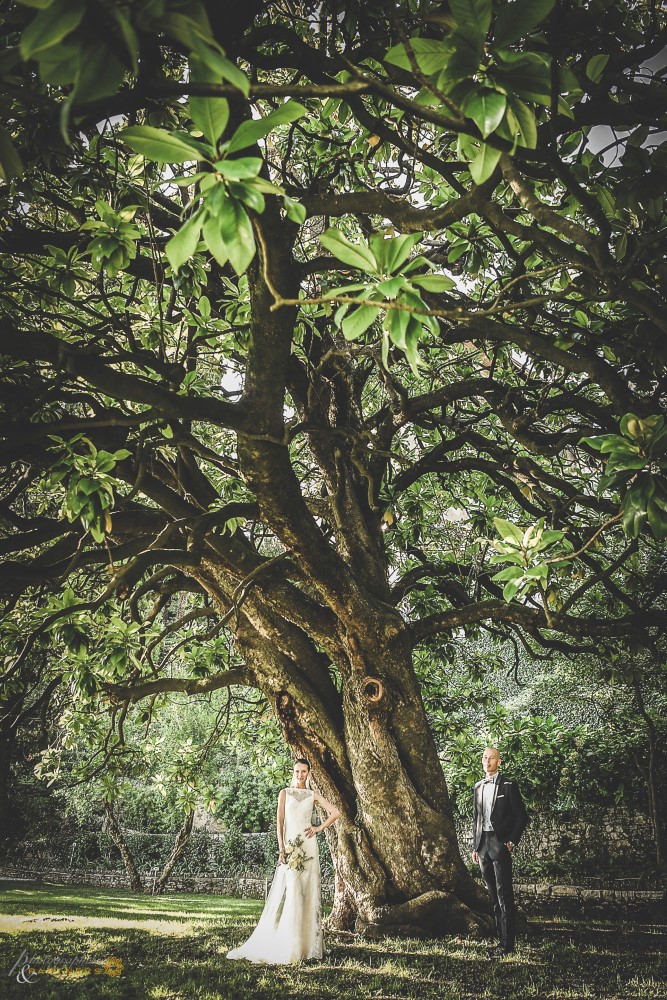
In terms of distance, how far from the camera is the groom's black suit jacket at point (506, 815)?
5418 mm

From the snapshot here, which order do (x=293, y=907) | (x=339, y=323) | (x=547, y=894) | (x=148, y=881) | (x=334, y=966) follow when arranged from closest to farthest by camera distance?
(x=339, y=323), (x=334, y=966), (x=293, y=907), (x=547, y=894), (x=148, y=881)

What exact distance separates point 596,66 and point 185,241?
1.81 meters

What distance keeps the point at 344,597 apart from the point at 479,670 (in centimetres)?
327

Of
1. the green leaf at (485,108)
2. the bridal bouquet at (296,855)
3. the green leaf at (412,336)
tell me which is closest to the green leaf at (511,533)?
the green leaf at (412,336)

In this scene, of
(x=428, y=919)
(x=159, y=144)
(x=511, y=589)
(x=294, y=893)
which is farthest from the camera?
(x=294, y=893)

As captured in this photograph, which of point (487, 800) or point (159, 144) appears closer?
point (159, 144)

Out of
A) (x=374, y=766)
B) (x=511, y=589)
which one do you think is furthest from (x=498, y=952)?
(x=511, y=589)

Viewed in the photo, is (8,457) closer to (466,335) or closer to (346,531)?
(466,335)

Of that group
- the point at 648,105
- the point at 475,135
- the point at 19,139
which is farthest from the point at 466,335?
the point at 19,139

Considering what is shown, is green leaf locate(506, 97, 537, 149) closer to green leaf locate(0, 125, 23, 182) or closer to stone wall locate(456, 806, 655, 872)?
green leaf locate(0, 125, 23, 182)

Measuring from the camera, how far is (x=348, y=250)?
1.52 metres

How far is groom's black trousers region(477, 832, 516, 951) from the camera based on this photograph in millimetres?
4969

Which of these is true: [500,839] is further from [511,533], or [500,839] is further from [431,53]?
[431,53]

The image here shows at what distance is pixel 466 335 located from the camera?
13.0 ft
